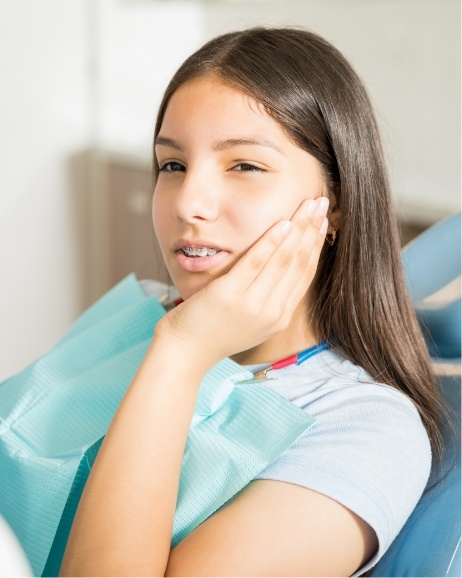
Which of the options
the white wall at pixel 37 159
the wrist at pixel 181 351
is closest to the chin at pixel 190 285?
the wrist at pixel 181 351

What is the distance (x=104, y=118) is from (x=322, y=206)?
1.80 meters

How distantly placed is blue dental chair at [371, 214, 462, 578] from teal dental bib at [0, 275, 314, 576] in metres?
0.23

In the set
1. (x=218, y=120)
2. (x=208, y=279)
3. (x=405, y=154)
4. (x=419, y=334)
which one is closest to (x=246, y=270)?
(x=208, y=279)

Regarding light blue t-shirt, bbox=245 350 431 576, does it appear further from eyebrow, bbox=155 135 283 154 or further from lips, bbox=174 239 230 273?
eyebrow, bbox=155 135 283 154

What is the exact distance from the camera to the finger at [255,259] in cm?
106

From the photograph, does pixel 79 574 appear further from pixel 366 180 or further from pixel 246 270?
pixel 366 180

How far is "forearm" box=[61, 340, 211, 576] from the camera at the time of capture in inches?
36.1

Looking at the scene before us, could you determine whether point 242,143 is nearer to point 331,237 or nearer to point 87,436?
point 331,237

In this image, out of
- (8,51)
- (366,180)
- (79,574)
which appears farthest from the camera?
(8,51)

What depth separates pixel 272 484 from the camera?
0.99m

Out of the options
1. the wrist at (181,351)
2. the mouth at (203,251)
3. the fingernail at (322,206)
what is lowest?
the wrist at (181,351)

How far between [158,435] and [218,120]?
1.33 ft

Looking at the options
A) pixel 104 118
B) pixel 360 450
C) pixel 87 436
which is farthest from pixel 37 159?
pixel 360 450

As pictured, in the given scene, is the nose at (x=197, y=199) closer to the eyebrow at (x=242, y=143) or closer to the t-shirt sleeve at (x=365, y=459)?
the eyebrow at (x=242, y=143)
